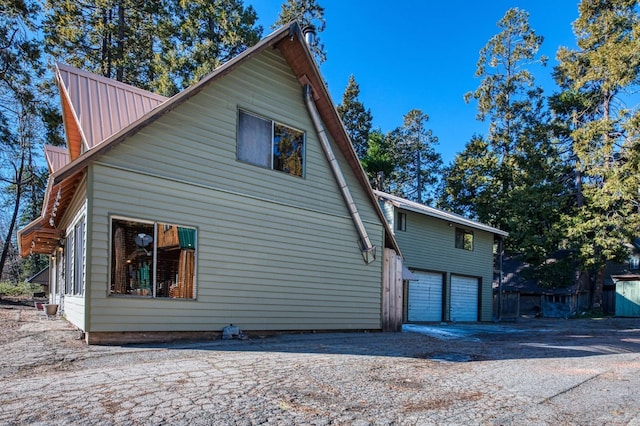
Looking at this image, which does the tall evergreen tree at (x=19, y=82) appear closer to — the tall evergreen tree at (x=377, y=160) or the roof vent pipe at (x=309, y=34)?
the roof vent pipe at (x=309, y=34)

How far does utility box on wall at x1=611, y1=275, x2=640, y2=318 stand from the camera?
24.6 meters

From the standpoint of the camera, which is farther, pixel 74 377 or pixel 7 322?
pixel 7 322

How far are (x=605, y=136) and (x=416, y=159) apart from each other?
57.1 feet

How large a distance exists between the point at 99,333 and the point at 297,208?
472 centimetres

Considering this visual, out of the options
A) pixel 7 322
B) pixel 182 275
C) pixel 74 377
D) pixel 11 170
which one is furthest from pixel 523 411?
pixel 11 170

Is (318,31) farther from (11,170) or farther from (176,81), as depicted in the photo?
(11,170)

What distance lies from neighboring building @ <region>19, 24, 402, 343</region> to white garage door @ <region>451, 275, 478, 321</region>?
8.94 m

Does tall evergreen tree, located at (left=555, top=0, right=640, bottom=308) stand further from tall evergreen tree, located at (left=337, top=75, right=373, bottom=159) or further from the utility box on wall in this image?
tall evergreen tree, located at (left=337, top=75, right=373, bottom=159)

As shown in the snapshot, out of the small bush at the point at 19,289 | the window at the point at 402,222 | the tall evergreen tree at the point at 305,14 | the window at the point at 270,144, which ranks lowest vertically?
the small bush at the point at 19,289

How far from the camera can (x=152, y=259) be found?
7605 mm

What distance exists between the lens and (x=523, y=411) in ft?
13.3

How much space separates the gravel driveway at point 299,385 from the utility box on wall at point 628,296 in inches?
827

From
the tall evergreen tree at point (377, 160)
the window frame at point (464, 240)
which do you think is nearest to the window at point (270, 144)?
the window frame at point (464, 240)

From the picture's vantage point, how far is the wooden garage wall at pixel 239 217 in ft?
24.1
